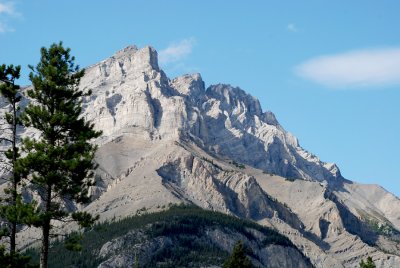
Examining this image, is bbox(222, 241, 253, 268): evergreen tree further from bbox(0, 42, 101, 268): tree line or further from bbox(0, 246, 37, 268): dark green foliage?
bbox(0, 246, 37, 268): dark green foliage

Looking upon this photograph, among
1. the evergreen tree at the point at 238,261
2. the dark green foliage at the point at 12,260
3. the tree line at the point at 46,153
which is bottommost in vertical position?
the dark green foliage at the point at 12,260

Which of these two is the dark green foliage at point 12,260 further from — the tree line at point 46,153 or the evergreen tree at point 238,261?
the evergreen tree at point 238,261

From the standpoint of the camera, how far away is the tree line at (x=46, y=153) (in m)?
62.9

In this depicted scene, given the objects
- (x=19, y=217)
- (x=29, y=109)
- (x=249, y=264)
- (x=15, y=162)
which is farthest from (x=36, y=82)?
(x=249, y=264)

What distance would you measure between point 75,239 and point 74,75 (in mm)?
14387

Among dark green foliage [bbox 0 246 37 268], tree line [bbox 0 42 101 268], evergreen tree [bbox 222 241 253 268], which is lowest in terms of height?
dark green foliage [bbox 0 246 37 268]

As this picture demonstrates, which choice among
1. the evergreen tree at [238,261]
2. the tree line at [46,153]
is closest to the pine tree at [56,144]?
the tree line at [46,153]

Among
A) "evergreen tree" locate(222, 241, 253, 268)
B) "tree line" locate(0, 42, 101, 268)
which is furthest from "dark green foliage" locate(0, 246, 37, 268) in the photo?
"evergreen tree" locate(222, 241, 253, 268)

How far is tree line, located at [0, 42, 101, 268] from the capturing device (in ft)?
206

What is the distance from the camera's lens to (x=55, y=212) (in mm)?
64375

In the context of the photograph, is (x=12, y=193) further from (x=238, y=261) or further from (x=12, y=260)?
(x=238, y=261)

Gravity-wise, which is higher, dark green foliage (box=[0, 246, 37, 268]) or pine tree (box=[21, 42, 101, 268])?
pine tree (box=[21, 42, 101, 268])

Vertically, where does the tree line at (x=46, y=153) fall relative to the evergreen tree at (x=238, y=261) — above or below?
above

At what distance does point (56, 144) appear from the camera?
221 ft
